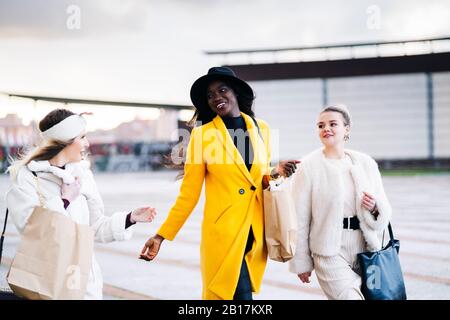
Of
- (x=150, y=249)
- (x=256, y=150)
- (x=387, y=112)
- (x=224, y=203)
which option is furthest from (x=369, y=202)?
(x=387, y=112)

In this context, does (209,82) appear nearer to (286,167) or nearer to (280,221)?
(286,167)

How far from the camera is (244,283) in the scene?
3338 mm

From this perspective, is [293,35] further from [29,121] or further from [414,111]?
[414,111]

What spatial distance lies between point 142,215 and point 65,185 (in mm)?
388

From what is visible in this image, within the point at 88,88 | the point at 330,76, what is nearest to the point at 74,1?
the point at 88,88

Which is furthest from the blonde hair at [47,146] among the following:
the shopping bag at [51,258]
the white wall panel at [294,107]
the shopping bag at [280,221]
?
the white wall panel at [294,107]

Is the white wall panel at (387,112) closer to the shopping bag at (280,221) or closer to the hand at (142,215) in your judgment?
the shopping bag at (280,221)

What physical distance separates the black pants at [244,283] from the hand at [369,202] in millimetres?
583

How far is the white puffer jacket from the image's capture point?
3.04 m

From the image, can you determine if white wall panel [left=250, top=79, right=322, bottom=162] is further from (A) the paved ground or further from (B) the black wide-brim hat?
(B) the black wide-brim hat

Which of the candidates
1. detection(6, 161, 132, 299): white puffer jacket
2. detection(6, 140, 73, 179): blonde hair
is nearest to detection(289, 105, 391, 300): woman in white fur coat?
detection(6, 161, 132, 299): white puffer jacket

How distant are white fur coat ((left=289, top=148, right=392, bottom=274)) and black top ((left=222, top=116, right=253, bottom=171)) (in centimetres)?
33

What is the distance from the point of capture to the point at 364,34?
4359mm

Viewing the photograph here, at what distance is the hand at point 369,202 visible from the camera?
11.0 ft
